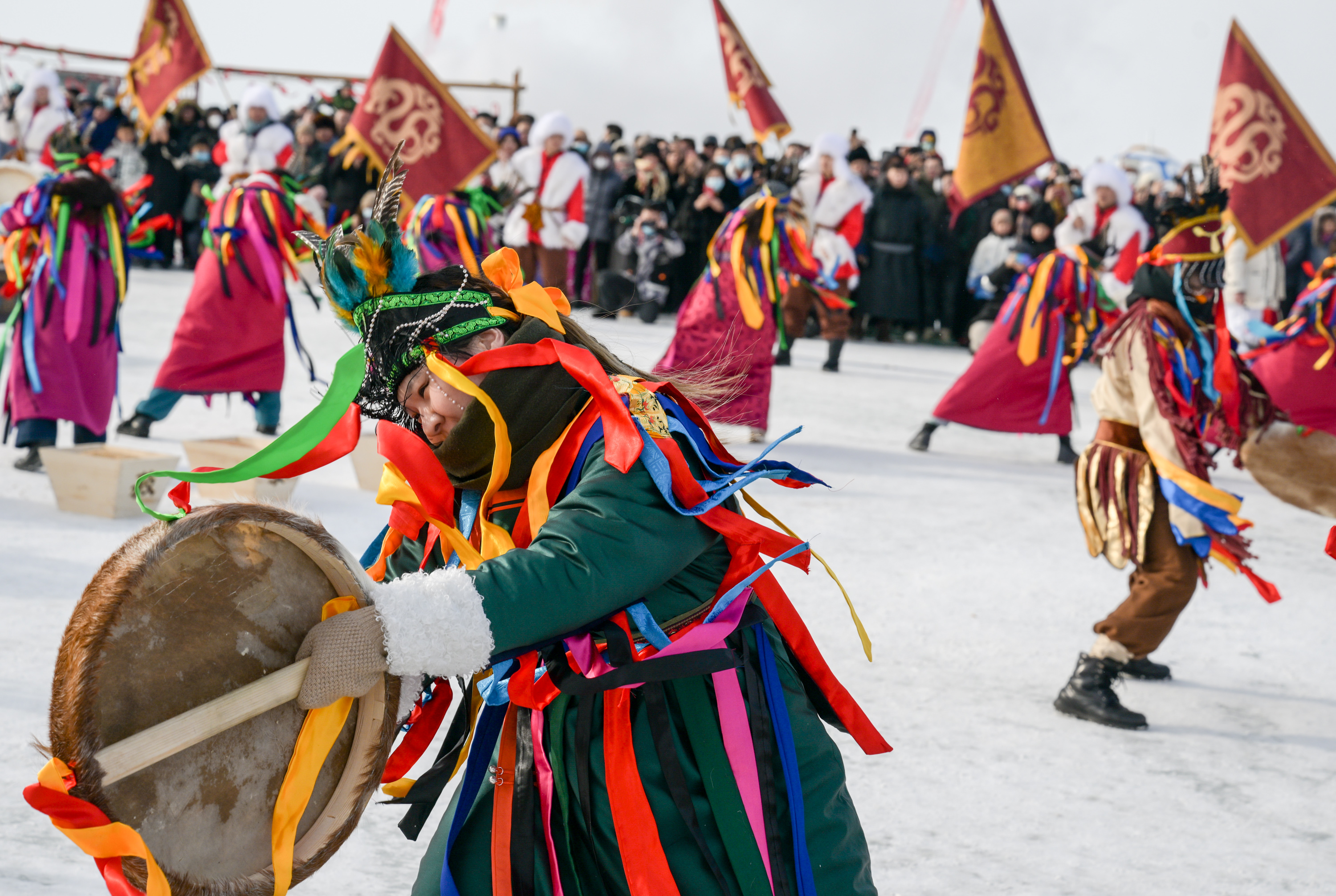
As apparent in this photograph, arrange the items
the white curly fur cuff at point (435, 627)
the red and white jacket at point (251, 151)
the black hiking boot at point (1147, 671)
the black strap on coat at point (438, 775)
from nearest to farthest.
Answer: the white curly fur cuff at point (435, 627) → the black strap on coat at point (438, 775) → the black hiking boot at point (1147, 671) → the red and white jacket at point (251, 151)

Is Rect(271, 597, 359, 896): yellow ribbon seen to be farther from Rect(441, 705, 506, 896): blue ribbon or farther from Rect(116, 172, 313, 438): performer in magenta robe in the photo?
Rect(116, 172, 313, 438): performer in magenta robe

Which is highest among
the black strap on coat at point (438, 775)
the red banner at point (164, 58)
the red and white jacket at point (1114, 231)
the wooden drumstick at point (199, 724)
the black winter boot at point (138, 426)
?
the red banner at point (164, 58)

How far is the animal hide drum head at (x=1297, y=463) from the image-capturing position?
3.44m

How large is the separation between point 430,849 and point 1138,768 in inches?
80.8

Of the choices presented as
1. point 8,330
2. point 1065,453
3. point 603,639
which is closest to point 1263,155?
point 1065,453

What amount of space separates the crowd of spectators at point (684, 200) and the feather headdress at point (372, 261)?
9.42 m

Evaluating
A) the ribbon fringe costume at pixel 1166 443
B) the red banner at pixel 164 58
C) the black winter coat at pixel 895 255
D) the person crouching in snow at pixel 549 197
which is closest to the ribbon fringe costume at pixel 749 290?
the ribbon fringe costume at pixel 1166 443

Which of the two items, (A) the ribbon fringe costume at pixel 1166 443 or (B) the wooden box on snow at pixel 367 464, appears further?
(B) the wooden box on snow at pixel 367 464

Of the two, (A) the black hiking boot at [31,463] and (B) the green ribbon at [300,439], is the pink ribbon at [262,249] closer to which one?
(A) the black hiking boot at [31,463]

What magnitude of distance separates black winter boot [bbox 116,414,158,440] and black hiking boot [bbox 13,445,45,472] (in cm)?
52

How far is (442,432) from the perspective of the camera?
1.49 meters

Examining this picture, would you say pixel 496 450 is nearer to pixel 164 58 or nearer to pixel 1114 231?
pixel 1114 231

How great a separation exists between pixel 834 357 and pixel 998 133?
145 inches

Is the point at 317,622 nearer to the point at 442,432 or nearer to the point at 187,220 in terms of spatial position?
the point at 442,432
